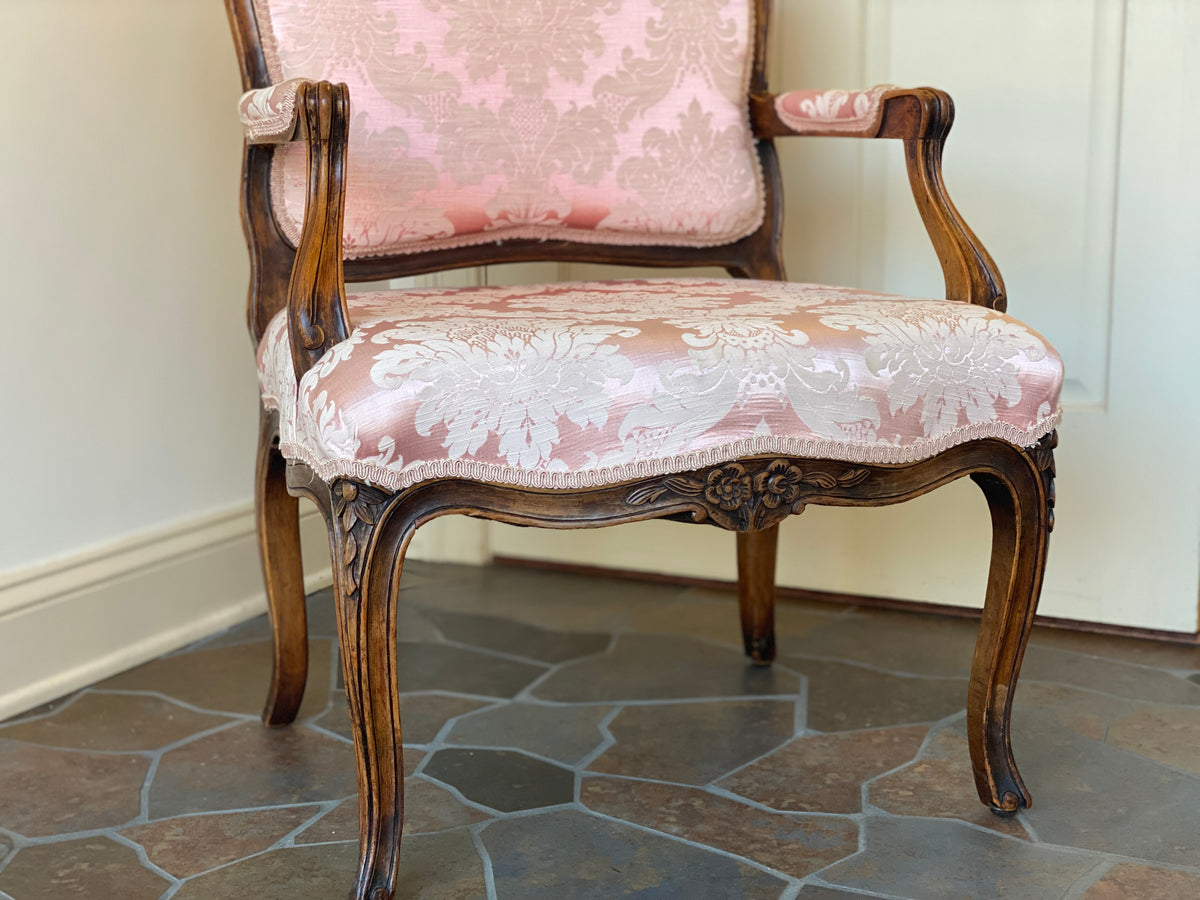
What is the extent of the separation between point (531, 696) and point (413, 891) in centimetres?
50

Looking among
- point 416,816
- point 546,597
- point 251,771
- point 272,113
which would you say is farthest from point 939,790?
point 272,113

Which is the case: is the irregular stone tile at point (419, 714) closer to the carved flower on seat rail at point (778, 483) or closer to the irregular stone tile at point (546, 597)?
the irregular stone tile at point (546, 597)

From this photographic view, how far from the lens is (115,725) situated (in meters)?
1.52

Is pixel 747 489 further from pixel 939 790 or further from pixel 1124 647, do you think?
pixel 1124 647

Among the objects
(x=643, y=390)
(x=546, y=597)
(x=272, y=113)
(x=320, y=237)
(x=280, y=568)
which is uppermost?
(x=272, y=113)

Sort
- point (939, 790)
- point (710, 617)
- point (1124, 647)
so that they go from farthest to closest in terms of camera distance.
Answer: point (710, 617) < point (1124, 647) < point (939, 790)

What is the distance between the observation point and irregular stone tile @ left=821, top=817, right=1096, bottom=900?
3.65 feet

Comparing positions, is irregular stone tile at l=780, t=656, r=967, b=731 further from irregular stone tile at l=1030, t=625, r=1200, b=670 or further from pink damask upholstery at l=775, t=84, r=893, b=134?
pink damask upholstery at l=775, t=84, r=893, b=134

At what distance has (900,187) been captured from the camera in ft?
6.10

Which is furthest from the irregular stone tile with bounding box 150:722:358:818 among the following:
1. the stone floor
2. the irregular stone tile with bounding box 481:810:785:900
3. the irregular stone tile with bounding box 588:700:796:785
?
the irregular stone tile with bounding box 588:700:796:785

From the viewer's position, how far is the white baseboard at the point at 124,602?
5.16 ft

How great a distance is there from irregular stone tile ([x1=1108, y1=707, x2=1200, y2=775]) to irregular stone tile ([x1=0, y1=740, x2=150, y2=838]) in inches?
45.5

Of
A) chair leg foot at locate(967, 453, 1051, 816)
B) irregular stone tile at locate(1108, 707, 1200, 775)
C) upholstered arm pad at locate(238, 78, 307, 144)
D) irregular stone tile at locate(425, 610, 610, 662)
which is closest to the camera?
upholstered arm pad at locate(238, 78, 307, 144)

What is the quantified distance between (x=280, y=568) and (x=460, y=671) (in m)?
0.38
